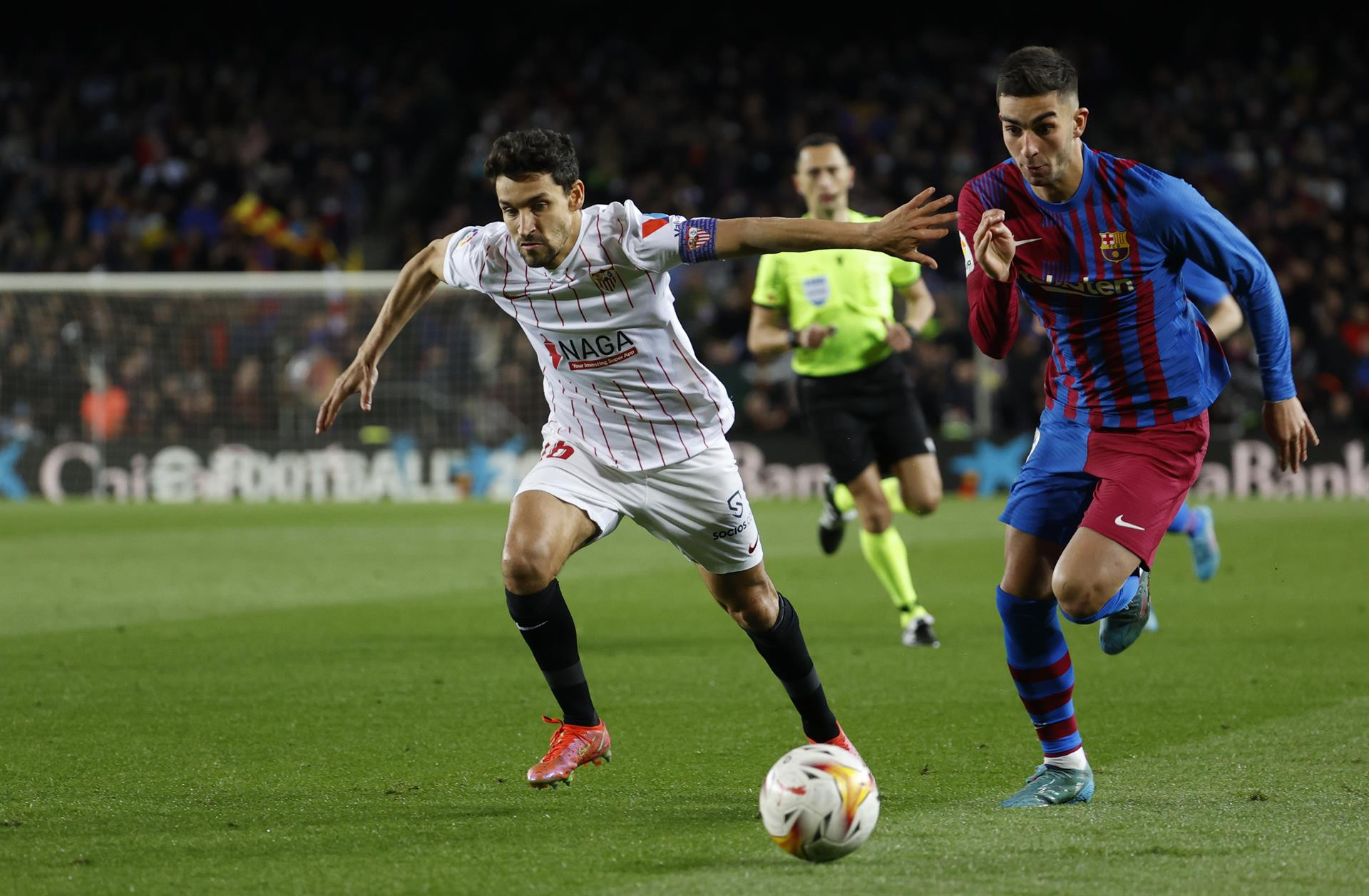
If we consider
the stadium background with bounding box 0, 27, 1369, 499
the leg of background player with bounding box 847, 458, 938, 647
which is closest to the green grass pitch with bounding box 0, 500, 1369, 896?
the leg of background player with bounding box 847, 458, 938, 647

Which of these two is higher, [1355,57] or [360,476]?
[1355,57]

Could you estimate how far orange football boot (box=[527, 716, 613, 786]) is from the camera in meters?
5.00

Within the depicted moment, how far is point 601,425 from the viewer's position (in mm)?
5316

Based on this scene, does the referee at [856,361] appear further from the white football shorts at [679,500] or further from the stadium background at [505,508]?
the white football shorts at [679,500]

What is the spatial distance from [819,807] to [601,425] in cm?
169

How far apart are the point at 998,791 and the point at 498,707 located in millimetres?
2400

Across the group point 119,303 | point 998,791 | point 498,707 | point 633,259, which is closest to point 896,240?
point 633,259

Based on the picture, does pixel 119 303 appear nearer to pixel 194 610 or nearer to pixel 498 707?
pixel 194 610

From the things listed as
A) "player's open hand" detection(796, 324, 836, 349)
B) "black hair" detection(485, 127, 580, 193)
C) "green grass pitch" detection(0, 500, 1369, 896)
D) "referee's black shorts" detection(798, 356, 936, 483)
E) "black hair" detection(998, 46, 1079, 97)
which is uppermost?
"black hair" detection(998, 46, 1079, 97)

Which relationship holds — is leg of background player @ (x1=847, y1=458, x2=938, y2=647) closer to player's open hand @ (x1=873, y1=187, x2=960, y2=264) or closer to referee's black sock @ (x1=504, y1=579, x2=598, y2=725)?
referee's black sock @ (x1=504, y1=579, x2=598, y2=725)

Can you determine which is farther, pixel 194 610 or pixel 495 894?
pixel 194 610

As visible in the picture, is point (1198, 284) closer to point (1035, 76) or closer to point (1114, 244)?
point (1114, 244)

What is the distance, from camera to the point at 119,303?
21609 millimetres

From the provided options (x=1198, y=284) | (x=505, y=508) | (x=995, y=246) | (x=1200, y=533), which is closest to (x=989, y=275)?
(x=995, y=246)
